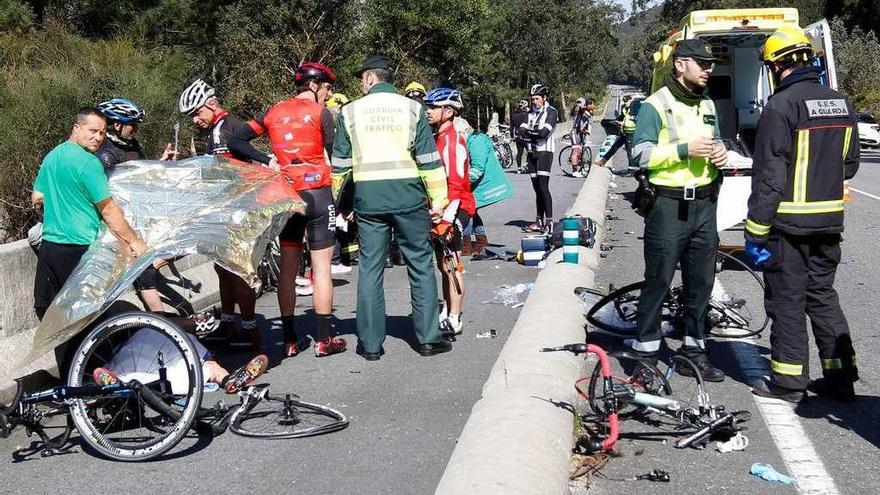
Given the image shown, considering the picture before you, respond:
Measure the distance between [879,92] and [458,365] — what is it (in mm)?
39759

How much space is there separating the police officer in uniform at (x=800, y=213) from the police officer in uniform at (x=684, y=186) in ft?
1.37

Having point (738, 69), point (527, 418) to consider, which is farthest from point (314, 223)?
point (738, 69)

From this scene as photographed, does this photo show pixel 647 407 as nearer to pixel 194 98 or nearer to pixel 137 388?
pixel 137 388

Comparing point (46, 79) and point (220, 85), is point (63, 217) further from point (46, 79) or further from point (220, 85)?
point (220, 85)

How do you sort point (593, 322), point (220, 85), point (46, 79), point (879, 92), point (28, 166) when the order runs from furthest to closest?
point (879, 92), point (220, 85), point (46, 79), point (28, 166), point (593, 322)

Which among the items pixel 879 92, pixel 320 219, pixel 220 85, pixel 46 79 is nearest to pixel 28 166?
pixel 46 79

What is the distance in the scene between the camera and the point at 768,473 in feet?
15.7

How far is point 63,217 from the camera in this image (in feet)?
18.7

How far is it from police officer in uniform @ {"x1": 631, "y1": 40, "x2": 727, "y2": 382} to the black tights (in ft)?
22.0

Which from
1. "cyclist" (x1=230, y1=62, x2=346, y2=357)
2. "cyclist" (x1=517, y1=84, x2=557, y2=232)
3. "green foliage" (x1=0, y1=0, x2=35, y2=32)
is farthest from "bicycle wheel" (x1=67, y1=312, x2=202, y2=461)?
"green foliage" (x1=0, y1=0, x2=35, y2=32)

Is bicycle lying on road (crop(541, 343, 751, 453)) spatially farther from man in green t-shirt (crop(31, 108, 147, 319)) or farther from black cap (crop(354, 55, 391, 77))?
man in green t-shirt (crop(31, 108, 147, 319))

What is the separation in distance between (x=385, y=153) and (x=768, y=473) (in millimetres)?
3346

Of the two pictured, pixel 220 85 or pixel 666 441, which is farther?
pixel 220 85

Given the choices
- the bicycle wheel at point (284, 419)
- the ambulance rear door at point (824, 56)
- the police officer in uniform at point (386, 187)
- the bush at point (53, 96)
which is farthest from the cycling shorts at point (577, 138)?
the bicycle wheel at point (284, 419)
